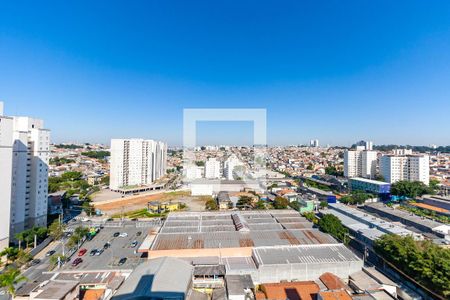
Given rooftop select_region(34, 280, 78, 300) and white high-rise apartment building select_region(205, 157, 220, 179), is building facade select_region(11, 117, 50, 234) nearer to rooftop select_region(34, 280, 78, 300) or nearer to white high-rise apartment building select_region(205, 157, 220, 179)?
rooftop select_region(34, 280, 78, 300)

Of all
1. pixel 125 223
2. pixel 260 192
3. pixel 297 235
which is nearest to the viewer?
pixel 297 235

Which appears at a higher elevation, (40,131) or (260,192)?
(40,131)

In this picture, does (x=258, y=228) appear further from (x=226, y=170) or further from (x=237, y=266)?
(x=226, y=170)

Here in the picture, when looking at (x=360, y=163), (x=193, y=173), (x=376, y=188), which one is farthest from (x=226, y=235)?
(x=360, y=163)

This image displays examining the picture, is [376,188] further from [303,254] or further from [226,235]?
[226,235]

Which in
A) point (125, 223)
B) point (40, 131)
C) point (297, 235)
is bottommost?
point (125, 223)

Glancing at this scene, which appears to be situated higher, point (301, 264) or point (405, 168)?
point (405, 168)

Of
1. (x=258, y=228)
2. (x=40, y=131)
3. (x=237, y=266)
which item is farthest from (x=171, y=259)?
(x=40, y=131)
